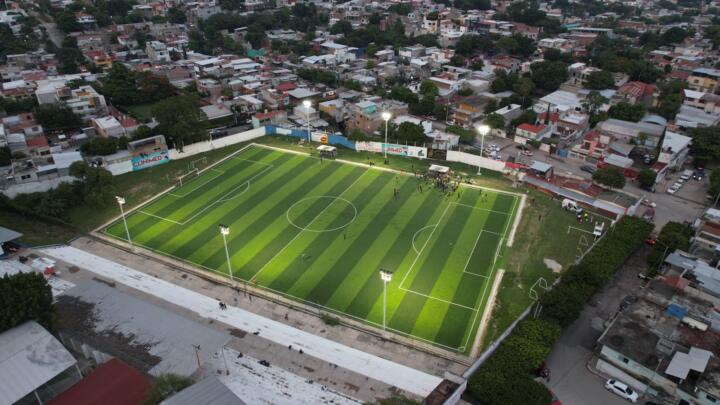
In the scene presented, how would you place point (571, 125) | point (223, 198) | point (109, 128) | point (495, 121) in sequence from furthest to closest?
1. point (571, 125)
2. point (495, 121)
3. point (109, 128)
4. point (223, 198)

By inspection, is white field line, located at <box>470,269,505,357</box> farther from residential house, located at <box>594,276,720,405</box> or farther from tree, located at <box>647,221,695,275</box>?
tree, located at <box>647,221,695,275</box>

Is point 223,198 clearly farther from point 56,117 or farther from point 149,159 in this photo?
point 56,117

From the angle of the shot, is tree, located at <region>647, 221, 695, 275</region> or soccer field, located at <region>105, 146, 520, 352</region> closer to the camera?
soccer field, located at <region>105, 146, 520, 352</region>

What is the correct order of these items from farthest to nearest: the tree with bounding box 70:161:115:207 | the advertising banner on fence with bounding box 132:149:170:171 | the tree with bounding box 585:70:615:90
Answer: the tree with bounding box 585:70:615:90 < the advertising banner on fence with bounding box 132:149:170:171 < the tree with bounding box 70:161:115:207

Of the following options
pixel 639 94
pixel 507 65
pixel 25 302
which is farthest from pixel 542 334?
pixel 507 65

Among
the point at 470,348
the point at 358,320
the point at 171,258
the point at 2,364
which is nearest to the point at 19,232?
the point at 171,258

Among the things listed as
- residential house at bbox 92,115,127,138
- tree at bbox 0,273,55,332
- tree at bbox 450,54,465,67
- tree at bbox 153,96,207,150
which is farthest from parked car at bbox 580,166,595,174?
residential house at bbox 92,115,127,138

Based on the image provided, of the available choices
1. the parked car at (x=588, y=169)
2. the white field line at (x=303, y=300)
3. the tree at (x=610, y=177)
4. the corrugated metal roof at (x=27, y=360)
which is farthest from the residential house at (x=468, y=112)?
the corrugated metal roof at (x=27, y=360)
